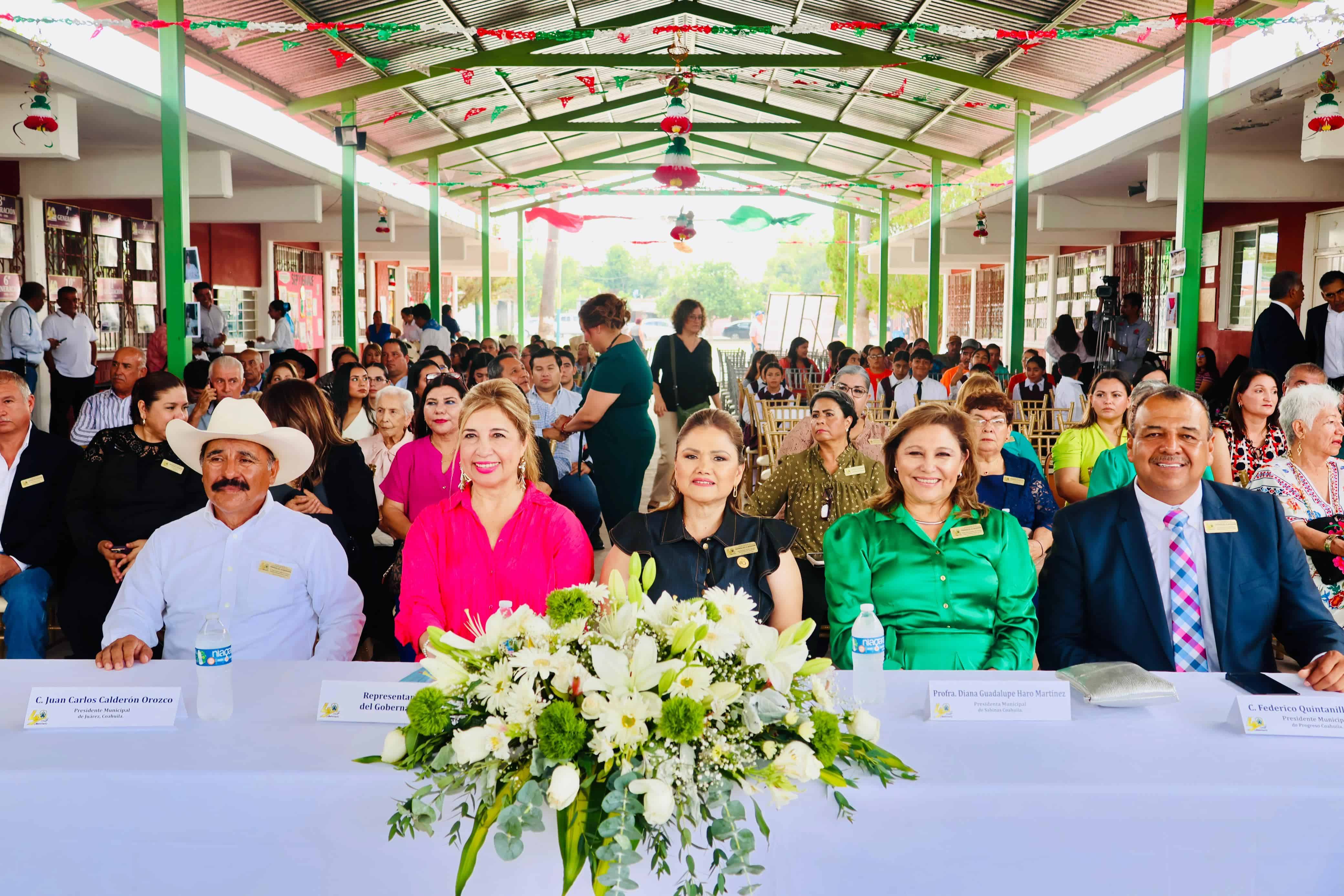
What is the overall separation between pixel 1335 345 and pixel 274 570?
22.2 ft

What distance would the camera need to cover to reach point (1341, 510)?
3.66 metres

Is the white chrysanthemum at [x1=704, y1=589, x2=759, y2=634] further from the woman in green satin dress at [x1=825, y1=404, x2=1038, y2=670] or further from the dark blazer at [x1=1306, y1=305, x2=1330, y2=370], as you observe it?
the dark blazer at [x1=1306, y1=305, x2=1330, y2=370]

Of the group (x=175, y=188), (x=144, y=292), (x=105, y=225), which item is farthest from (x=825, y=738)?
(x=144, y=292)

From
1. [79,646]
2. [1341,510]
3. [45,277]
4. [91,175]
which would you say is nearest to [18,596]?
[79,646]

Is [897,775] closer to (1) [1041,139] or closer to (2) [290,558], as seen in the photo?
(2) [290,558]

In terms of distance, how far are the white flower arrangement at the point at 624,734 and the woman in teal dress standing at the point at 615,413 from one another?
3.46m

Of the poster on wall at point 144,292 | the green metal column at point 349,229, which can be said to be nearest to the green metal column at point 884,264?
the green metal column at point 349,229

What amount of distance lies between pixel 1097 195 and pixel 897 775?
12.3 metres

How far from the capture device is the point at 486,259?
18625mm

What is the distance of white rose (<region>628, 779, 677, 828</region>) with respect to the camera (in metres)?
1.36

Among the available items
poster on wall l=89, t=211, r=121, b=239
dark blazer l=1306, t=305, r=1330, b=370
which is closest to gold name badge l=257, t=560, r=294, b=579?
dark blazer l=1306, t=305, r=1330, b=370

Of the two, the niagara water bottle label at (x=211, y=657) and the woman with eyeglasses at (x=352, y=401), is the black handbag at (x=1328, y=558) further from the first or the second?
the woman with eyeglasses at (x=352, y=401)

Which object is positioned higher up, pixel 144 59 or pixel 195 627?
pixel 144 59

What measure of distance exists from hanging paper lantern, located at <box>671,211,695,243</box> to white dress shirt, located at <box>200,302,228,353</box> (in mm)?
7262
